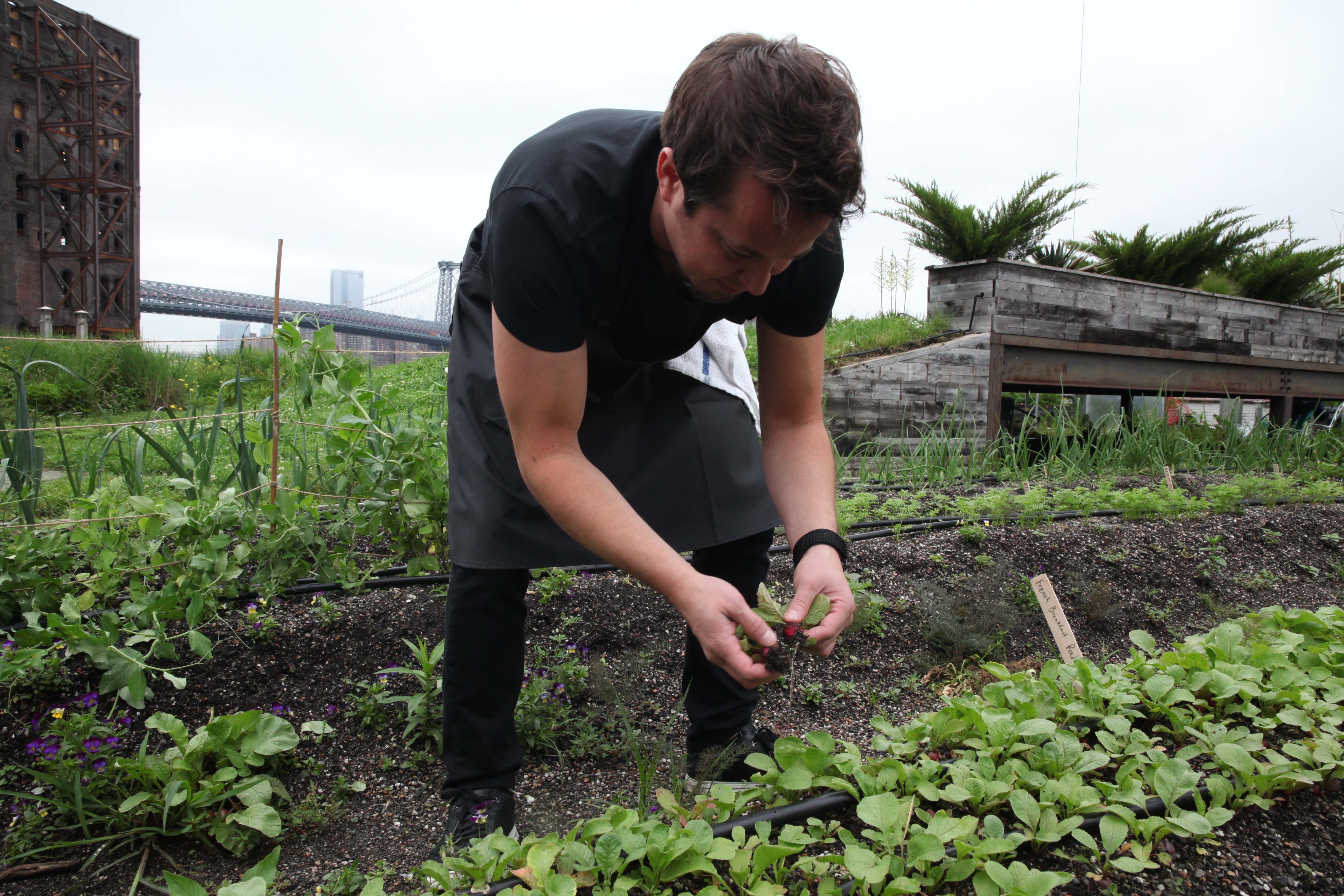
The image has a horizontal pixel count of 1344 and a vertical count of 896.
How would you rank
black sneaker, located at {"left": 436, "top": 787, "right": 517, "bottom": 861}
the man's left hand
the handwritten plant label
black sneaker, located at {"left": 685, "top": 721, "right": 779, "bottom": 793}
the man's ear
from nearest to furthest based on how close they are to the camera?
the man's ear
the man's left hand
black sneaker, located at {"left": 436, "top": 787, "right": 517, "bottom": 861}
black sneaker, located at {"left": 685, "top": 721, "right": 779, "bottom": 793}
the handwritten plant label

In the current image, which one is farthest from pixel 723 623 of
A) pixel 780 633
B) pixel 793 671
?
pixel 793 671

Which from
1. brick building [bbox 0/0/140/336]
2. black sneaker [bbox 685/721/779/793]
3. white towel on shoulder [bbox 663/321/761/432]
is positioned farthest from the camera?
brick building [bbox 0/0/140/336]

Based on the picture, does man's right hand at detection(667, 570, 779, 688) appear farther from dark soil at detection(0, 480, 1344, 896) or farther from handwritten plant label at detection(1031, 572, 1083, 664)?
handwritten plant label at detection(1031, 572, 1083, 664)

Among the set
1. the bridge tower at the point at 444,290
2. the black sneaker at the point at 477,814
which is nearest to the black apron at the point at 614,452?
the black sneaker at the point at 477,814

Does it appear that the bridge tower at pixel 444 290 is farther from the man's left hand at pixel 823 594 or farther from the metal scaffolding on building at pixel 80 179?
the man's left hand at pixel 823 594

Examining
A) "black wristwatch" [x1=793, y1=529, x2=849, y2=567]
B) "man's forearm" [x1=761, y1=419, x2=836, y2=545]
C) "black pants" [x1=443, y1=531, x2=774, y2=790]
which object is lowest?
"black pants" [x1=443, y1=531, x2=774, y2=790]

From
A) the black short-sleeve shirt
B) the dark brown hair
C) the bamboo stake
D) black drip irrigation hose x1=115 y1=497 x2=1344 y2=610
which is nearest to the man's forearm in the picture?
the black short-sleeve shirt

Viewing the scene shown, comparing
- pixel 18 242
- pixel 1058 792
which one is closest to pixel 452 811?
pixel 1058 792

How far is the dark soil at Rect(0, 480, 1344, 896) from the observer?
1.18 m

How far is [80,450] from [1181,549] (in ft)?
19.8

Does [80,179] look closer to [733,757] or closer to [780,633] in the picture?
[733,757]

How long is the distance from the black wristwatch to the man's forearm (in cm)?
2

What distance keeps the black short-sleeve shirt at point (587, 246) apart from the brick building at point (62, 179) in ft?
55.5

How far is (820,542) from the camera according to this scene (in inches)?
49.1
